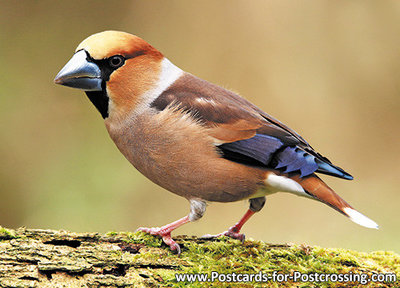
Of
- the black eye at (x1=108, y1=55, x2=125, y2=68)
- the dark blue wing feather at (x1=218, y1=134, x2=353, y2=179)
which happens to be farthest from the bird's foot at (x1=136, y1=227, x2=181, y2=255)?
the black eye at (x1=108, y1=55, x2=125, y2=68)

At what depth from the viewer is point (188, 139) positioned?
4.09 metres

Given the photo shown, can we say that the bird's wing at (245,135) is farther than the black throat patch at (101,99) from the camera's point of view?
No

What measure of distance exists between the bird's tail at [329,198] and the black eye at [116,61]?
176 centimetres

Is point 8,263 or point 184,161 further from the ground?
point 184,161

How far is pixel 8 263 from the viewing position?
3.37 metres

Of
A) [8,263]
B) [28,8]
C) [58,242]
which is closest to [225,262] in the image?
[58,242]

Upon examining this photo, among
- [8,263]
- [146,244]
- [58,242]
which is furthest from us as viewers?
[146,244]

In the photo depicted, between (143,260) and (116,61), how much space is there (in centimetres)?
167

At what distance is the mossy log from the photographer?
338 cm

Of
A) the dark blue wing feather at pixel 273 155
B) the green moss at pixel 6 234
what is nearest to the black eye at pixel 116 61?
the dark blue wing feather at pixel 273 155

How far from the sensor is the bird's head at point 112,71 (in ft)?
13.4

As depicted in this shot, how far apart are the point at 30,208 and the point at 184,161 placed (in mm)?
4038

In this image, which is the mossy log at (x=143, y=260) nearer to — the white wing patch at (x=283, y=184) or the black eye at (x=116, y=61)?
the white wing patch at (x=283, y=184)

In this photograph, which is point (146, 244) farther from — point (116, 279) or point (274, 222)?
point (274, 222)
